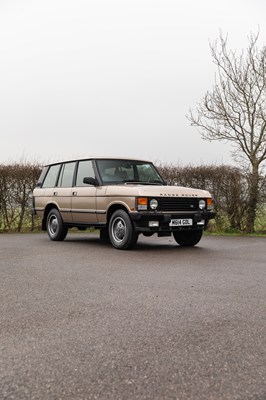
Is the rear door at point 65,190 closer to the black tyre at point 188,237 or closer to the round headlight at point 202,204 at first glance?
the black tyre at point 188,237

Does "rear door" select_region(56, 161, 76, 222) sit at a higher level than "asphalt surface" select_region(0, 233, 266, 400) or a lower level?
higher

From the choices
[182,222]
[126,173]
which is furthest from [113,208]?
[182,222]

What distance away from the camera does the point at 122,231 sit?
8.52 m

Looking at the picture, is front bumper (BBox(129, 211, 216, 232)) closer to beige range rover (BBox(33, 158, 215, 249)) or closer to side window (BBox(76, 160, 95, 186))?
beige range rover (BBox(33, 158, 215, 249))

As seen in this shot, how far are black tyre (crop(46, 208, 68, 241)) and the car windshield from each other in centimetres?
174

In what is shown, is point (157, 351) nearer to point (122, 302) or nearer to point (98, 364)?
point (98, 364)

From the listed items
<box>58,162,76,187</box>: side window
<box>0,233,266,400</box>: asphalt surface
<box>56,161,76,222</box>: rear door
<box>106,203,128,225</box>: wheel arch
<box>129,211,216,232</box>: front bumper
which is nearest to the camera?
<box>0,233,266,400</box>: asphalt surface

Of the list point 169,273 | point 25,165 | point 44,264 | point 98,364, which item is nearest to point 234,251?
point 169,273

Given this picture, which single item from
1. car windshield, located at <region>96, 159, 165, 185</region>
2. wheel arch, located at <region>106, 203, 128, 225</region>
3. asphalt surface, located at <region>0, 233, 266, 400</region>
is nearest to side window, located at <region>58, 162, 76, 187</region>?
car windshield, located at <region>96, 159, 165, 185</region>

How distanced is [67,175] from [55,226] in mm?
1308

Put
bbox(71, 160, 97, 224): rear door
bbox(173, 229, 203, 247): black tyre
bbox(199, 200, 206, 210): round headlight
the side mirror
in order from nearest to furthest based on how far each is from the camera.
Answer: bbox(199, 200, 206, 210): round headlight < the side mirror < bbox(71, 160, 97, 224): rear door < bbox(173, 229, 203, 247): black tyre

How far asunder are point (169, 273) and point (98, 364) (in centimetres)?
339

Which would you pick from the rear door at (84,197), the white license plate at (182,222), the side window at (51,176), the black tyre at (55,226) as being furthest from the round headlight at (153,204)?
the side window at (51,176)

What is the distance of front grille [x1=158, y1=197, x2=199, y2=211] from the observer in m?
8.38
